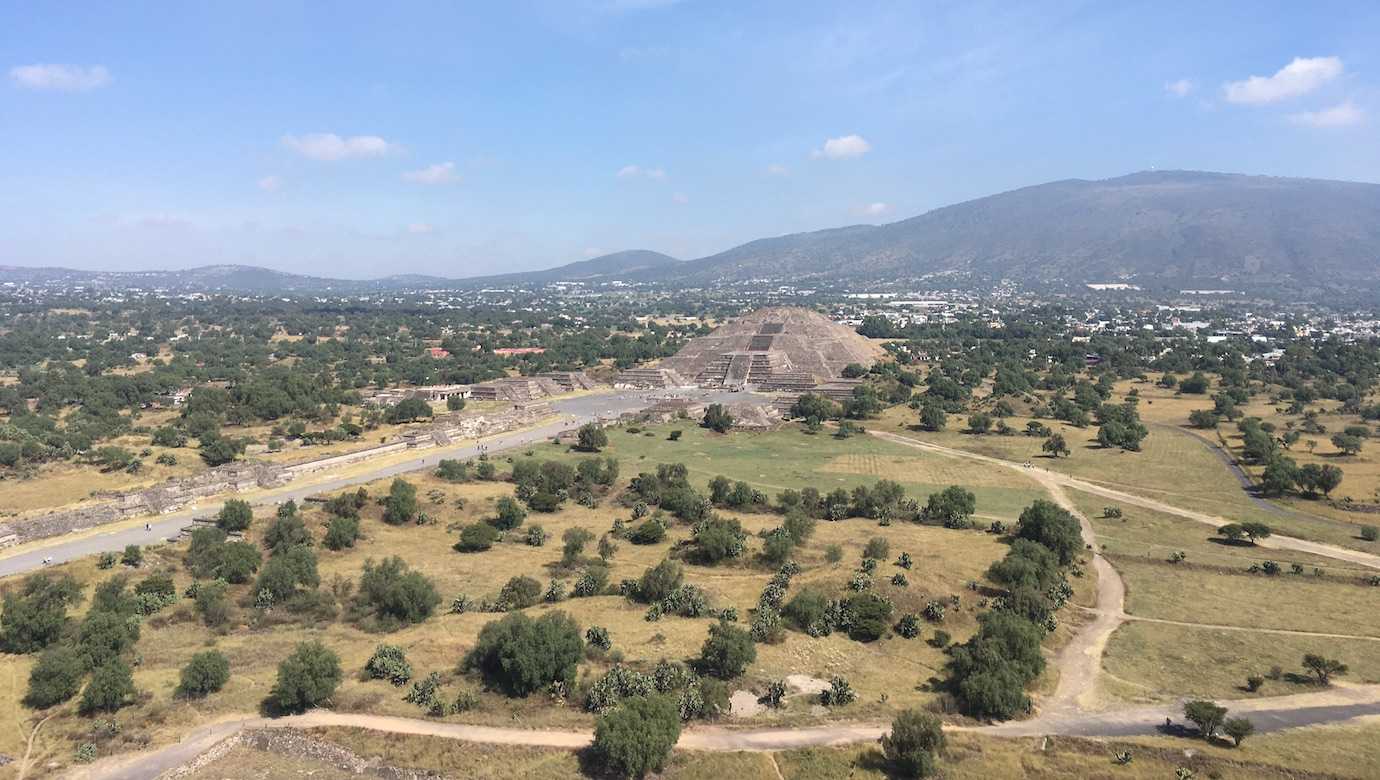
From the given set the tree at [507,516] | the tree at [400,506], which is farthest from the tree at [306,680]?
the tree at [400,506]

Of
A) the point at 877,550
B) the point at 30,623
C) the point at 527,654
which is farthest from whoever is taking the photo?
the point at 877,550

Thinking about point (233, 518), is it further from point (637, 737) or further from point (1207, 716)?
point (1207, 716)

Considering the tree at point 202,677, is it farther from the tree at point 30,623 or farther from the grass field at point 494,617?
the tree at point 30,623

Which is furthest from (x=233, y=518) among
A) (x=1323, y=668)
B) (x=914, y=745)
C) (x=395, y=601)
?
(x=1323, y=668)

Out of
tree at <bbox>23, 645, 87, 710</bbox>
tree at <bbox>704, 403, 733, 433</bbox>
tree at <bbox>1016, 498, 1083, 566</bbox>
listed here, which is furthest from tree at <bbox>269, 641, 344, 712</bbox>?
tree at <bbox>704, 403, 733, 433</bbox>

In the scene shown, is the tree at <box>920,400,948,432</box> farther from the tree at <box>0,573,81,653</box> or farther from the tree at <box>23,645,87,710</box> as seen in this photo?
the tree at <box>23,645,87,710</box>

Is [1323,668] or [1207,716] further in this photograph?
[1323,668]
